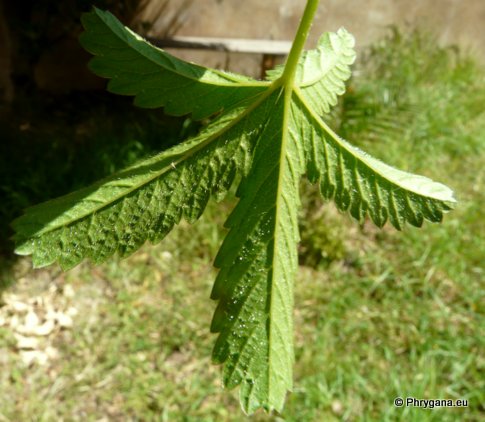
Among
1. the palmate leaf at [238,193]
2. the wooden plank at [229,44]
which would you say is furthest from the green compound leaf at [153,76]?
the wooden plank at [229,44]

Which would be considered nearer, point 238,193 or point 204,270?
point 238,193

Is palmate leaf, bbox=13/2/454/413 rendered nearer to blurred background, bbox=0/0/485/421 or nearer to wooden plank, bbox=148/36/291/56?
blurred background, bbox=0/0/485/421

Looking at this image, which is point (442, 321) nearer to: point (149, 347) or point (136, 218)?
point (149, 347)

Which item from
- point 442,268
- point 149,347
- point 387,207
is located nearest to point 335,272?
point 442,268

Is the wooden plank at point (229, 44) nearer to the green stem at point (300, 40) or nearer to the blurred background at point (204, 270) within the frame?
the blurred background at point (204, 270)

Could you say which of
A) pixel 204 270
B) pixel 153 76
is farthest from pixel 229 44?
pixel 153 76

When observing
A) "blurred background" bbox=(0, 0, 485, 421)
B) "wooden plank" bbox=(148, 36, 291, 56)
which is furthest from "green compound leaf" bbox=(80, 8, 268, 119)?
"wooden plank" bbox=(148, 36, 291, 56)

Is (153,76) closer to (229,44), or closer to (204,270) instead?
(204,270)
